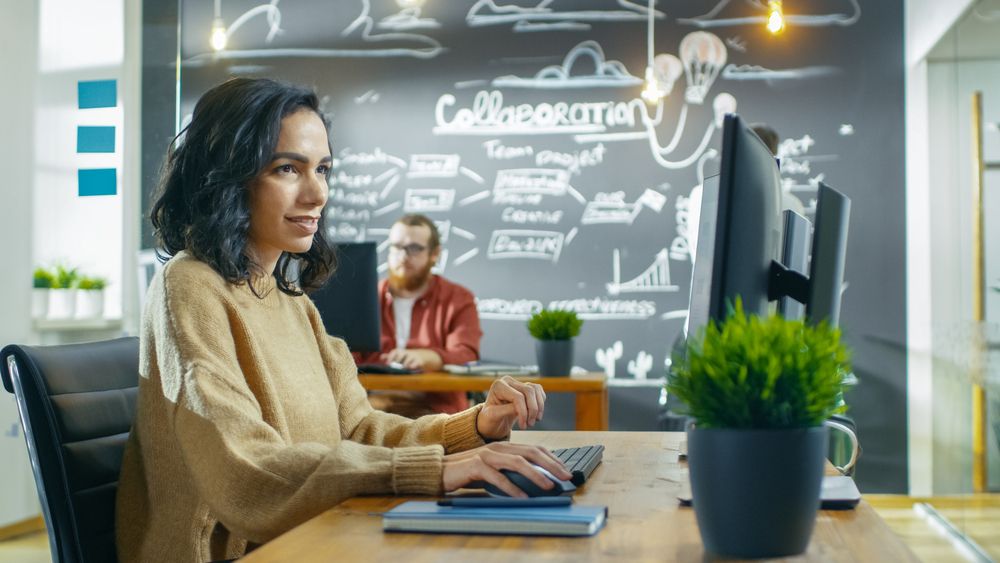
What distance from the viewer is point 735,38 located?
17.2 ft

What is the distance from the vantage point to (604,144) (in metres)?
5.33

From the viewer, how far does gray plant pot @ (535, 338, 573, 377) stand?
3.76 meters

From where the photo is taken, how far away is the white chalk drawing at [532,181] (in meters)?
5.36

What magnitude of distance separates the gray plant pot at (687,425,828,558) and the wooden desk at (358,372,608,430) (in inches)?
104

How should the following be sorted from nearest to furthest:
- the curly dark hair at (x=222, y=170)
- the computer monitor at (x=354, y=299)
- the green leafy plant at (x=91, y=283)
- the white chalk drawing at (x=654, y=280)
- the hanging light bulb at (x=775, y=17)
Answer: the curly dark hair at (x=222, y=170)
the computer monitor at (x=354, y=299)
the green leafy plant at (x=91, y=283)
the hanging light bulb at (x=775, y=17)
the white chalk drawing at (x=654, y=280)

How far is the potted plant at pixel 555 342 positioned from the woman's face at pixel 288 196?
2.15 m

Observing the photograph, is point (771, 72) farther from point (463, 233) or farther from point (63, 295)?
point (63, 295)

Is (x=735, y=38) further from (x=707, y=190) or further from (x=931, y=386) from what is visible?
(x=707, y=190)

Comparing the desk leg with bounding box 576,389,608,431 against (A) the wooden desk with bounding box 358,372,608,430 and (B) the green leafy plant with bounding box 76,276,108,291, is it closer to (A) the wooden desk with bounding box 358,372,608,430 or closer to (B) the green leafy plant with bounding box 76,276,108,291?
(A) the wooden desk with bounding box 358,372,608,430

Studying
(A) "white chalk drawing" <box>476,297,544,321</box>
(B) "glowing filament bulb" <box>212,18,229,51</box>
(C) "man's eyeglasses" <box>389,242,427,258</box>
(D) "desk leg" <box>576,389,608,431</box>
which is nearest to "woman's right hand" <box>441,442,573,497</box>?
Answer: (D) "desk leg" <box>576,389,608,431</box>

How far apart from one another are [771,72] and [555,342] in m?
2.29

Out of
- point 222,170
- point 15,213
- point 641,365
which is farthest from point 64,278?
point 222,170

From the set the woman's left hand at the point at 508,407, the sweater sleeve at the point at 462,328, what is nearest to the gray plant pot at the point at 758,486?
the woman's left hand at the point at 508,407

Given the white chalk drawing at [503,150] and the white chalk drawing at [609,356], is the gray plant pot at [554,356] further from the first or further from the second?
the white chalk drawing at [503,150]
